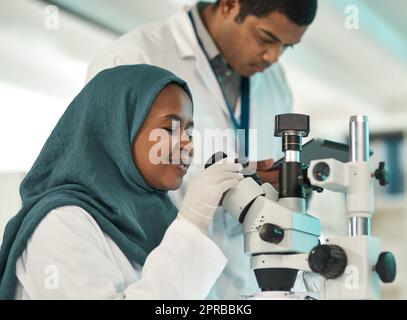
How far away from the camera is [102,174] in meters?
1.15

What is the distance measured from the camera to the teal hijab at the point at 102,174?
110 cm

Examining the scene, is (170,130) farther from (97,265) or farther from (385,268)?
(385,268)

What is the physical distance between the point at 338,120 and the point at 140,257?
3.40 metres

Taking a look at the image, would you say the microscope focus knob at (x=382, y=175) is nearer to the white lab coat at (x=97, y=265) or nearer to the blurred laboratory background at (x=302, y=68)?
the white lab coat at (x=97, y=265)

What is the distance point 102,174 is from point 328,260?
1.33ft

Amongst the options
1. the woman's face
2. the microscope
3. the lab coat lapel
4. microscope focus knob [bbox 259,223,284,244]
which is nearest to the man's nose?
the lab coat lapel

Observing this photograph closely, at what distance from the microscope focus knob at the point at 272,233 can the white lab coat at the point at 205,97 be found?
0.50m

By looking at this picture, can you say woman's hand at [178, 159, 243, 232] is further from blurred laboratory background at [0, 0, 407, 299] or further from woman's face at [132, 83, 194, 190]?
blurred laboratory background at [0, 0, 407, 299]

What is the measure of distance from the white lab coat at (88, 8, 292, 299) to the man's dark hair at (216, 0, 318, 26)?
6.3 inches

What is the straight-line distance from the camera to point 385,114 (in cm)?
432

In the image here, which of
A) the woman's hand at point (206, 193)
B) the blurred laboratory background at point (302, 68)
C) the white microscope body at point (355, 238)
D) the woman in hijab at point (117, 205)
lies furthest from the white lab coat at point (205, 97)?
the blurred laboratory background at point (302, 68)
